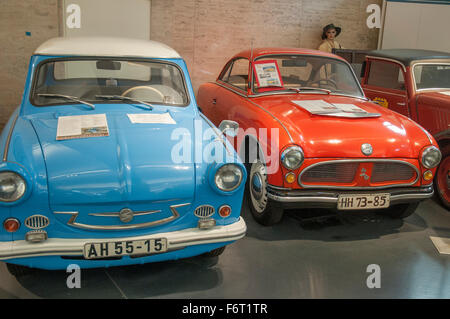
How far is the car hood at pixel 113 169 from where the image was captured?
2369 mm

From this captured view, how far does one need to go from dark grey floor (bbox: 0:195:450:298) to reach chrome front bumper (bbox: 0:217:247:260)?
39cm

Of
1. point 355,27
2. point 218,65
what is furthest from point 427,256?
point 355,27

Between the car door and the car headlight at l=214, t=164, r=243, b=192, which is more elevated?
the car door

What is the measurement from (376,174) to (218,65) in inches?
208

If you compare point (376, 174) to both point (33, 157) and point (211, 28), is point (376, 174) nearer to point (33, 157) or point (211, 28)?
point (33, 157)

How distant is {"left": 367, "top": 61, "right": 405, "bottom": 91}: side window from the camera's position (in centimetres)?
509

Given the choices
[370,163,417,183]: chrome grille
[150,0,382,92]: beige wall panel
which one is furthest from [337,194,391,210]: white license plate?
[150,0,382,92]: beige wall panel

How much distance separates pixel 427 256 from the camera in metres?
3.38

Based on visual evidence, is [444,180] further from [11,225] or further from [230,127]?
[11,225]

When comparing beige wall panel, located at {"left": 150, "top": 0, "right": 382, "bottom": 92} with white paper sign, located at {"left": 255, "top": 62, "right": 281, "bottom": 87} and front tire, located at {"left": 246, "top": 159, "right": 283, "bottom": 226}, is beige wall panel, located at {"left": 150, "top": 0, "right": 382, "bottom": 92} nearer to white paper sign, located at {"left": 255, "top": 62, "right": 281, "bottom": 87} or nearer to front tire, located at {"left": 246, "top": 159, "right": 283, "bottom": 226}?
white paper sign, located at {"left": 255, "top": 62, "right": 281, "bottom": 87}

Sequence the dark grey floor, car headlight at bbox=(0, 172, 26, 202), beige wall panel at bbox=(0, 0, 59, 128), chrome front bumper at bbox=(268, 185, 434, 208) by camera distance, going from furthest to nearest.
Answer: beige wall panel at bbox=(0, 0, 59, 128), chrome front bumper at bbox=(268, 185, 434, 208), the dark grey floor, car headlight at bbox=(0, 172, 26, 202)

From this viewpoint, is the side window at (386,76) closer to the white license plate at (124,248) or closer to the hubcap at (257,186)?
the hubcap at (257,186)

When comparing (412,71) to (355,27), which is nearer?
(412,71)
